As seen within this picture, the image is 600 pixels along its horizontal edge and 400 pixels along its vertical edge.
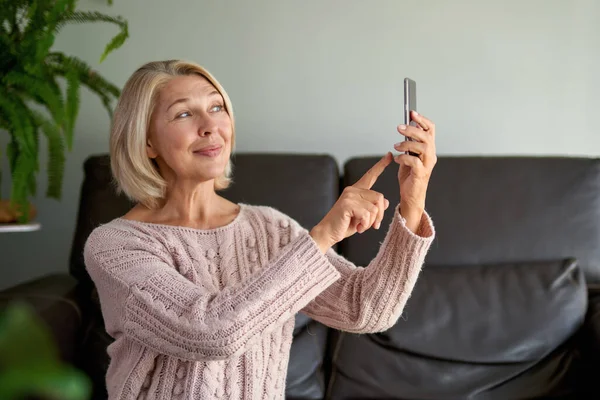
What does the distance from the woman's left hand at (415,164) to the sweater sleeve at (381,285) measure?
23 mm

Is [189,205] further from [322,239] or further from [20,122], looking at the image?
[20,122]

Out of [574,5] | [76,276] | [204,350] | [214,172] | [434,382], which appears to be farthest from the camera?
[574,5]

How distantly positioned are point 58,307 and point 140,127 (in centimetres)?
71

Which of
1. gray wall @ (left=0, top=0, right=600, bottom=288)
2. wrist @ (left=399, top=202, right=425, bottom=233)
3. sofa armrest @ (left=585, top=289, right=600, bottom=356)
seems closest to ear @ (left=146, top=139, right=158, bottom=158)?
wrist @ (left=399, top=202, right=425, bottom=233)

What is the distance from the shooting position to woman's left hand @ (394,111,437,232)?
1.06 meters

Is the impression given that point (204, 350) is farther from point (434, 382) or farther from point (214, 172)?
point (434, 382)

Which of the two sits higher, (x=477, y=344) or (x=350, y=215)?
(x=350, y=215)

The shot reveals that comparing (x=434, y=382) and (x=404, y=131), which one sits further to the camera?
(x=434, y=382)

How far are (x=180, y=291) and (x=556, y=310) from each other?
1.13m

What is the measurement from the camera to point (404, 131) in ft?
3.43

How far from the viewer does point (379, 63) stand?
221 centimetres

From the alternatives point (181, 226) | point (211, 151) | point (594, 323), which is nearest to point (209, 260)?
point (181, 226)

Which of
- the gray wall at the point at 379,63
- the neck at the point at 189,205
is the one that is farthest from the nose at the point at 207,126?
the gray wall at the point at 379,63

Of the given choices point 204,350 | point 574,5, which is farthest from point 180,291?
point 574,5
